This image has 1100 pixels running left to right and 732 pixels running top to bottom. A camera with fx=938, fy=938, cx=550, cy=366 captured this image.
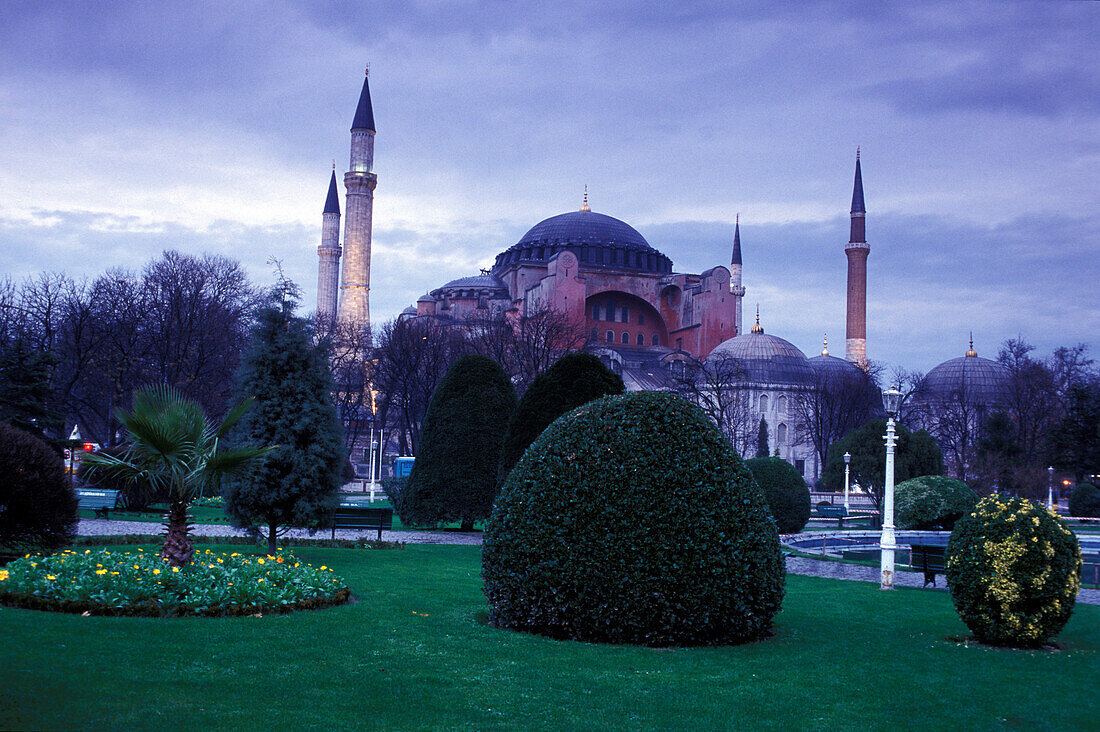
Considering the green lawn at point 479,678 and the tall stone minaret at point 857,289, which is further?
the tall stone minaret at point 857,289

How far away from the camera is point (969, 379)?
225 ft

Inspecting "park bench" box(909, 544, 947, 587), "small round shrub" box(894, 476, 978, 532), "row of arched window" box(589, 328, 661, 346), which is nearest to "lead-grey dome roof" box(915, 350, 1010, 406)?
"row of arched window" box(589, 328, 661, 346)

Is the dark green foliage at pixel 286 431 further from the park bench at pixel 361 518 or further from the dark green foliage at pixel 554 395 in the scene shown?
the dark green foliage at pixel 554 395

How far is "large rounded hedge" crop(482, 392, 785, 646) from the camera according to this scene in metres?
7.40

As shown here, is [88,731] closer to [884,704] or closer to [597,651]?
[597,651]

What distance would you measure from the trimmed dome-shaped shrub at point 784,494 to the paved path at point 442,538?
7232 mm

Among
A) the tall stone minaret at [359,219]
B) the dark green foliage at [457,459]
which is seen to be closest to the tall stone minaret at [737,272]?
the tall stone minaret at [359,219]

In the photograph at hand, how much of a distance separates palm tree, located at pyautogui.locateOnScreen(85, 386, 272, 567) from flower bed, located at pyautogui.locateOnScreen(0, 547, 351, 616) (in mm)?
425

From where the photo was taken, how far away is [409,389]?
3934 cm

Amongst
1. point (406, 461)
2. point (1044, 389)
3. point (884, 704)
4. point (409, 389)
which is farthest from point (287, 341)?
point (1044, 389)

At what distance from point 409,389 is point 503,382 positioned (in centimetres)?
1955

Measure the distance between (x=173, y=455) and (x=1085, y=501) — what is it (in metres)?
35.9

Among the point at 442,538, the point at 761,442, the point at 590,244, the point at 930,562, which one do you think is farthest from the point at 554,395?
the point at 590,244

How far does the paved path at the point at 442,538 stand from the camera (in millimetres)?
14695
